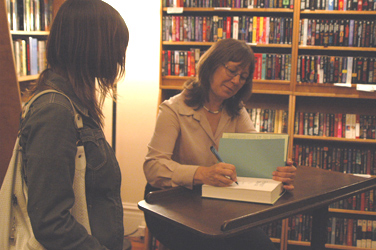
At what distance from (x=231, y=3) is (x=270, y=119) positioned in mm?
846

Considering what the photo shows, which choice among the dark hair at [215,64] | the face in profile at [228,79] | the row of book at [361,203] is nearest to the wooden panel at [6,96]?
the dark hair at [215,64]

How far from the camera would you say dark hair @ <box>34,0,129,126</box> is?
0.89m

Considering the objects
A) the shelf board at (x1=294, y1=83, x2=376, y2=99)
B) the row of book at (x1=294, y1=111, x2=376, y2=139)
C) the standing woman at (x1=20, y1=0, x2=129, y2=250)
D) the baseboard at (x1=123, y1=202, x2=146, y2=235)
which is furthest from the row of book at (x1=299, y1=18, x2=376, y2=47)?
the standing woman at (x1=20, y1=0, x2=129, y2=250)

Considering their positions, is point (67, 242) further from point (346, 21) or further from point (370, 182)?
point (346, 21)

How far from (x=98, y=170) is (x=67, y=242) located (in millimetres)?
176

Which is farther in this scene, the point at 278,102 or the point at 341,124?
the point at 278,102

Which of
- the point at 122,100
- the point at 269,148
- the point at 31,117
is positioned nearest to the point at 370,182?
the point at 269,148

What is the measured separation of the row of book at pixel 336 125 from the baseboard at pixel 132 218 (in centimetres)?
136

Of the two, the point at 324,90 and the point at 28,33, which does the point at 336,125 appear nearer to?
the point at 324,90

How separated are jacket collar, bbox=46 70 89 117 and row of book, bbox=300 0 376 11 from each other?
209cm

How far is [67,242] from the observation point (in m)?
0.81

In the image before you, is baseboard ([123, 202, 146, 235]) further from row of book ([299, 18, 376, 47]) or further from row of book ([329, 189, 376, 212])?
row of book ([299, 18, 376, 47])

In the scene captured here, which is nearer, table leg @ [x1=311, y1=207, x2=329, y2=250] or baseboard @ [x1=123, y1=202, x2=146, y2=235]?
table leg @ [x1=311, y1=207, x2=329, y2=250]

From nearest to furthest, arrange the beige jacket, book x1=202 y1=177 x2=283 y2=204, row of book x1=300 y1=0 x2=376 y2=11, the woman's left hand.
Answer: book x1=202 y1=177 x2=283 y2=204, the woman's left hand, the beige jacket, row of book x1=300 y1=0 x2=376 y2=11
